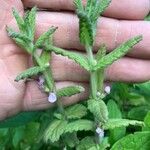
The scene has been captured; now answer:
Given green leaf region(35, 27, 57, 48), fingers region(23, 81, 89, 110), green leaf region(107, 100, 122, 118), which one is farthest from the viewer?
fingers region(23, 81, 89, 110)

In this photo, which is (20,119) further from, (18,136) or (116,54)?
(116,54)

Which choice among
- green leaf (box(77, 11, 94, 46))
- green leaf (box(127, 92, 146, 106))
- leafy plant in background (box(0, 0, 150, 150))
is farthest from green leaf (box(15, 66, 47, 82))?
green leaf (box(127, 92, 146, 106))

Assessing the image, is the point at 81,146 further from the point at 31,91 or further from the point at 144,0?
the point at 144,0

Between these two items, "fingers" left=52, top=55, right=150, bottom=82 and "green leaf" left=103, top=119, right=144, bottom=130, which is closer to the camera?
"green leaf" left=103, top=119, right=144, bottom=130

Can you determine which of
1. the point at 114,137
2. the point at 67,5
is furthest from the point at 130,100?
the point at 67,5

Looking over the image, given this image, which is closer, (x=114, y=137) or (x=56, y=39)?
(x=114, y=137)

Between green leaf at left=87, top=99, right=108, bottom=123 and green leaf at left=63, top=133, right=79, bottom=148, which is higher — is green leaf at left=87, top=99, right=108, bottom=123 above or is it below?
above

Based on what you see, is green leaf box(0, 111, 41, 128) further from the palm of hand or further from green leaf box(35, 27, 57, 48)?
green leaf box(35, 27, 57, 48)
